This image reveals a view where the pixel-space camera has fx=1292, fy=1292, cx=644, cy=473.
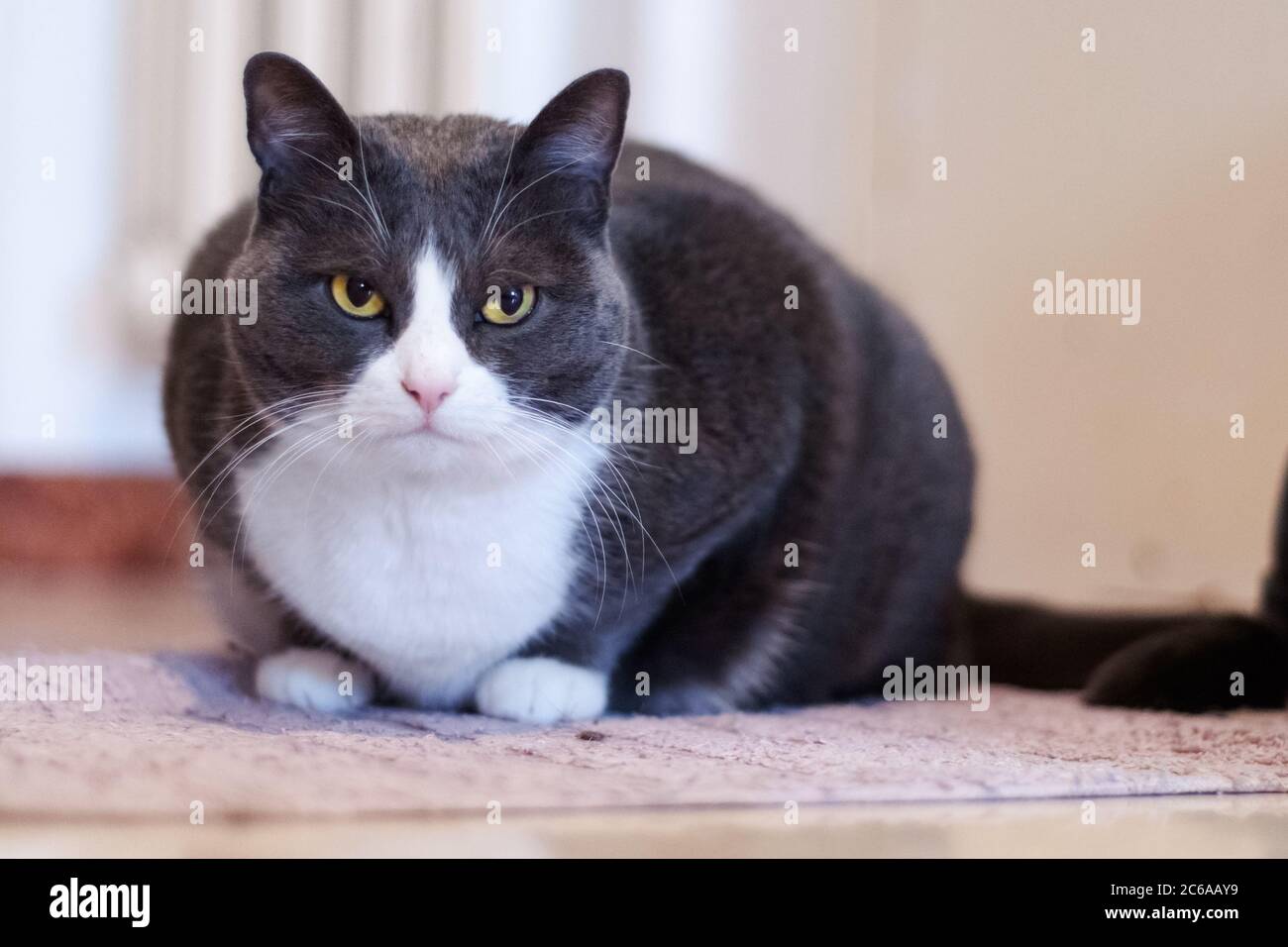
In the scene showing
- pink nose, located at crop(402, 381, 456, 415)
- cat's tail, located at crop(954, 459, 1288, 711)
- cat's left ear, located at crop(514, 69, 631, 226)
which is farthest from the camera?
cat's tail, located at crop(954, 459, 1288, 711)

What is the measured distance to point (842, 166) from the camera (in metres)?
2.95

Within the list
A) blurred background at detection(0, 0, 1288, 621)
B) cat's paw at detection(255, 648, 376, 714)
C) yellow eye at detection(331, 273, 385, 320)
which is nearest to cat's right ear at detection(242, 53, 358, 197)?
yellow eye at detection(331, 273, 385, 320)

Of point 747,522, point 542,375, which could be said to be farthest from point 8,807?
point 747,522

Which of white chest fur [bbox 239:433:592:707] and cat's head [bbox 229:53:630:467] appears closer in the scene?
cat's head [bbox 229:53:630:467]

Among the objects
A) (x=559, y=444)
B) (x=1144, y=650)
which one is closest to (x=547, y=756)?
(x=559, y=444)

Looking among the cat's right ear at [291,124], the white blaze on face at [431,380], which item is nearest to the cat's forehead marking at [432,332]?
the white blaze on face at [431,380]

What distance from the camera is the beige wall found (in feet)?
7.18

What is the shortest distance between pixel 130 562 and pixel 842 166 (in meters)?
2.08

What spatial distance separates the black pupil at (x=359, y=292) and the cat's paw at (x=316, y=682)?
1.39 feet

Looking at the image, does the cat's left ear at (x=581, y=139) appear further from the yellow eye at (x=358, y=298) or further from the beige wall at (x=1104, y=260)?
the beige wall at (x=1104, y=260)

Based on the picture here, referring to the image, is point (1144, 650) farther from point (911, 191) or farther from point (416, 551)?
point (911, 191)

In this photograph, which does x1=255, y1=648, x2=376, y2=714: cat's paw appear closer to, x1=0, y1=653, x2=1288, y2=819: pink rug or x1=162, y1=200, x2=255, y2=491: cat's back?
x1=0, y1=653, x2=1288, y2=819: pink rug

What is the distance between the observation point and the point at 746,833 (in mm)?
943
